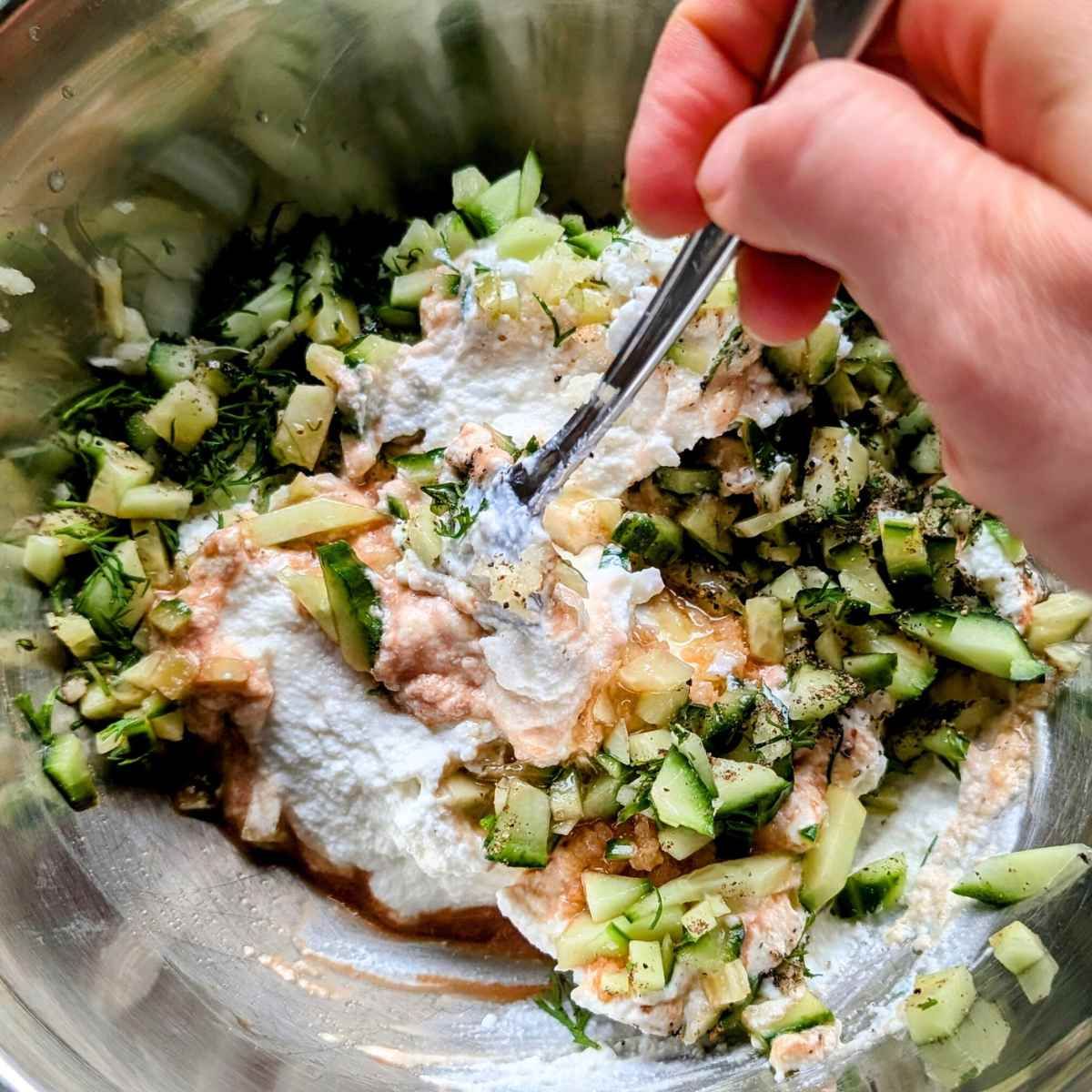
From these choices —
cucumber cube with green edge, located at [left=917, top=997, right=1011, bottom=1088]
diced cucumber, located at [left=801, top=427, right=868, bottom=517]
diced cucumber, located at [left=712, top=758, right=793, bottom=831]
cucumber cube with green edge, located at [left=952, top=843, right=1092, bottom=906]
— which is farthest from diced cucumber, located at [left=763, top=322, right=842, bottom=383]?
cucumber cube with green edge, located at [left=917, top=997, right=1011, bottom=1088]

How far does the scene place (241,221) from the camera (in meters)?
2.31

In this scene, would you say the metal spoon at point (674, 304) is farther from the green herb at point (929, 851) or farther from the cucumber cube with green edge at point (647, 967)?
the green herb at point (929, 851)

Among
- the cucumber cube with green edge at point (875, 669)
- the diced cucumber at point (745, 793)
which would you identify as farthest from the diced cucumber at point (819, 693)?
the diced cucumber at point (745, 793)

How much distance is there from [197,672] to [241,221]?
1052mm

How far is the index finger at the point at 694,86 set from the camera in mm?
1457

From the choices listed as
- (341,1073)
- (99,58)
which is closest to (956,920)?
(341,1073)

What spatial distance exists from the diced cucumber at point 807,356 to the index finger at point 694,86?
585 millimetres

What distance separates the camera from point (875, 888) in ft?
6.59

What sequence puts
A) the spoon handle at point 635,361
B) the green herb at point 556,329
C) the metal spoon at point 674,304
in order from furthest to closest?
1. the green herb at point 556,329
2. the spoon handle at point 635,361
3. the metal spoon at point 674,304

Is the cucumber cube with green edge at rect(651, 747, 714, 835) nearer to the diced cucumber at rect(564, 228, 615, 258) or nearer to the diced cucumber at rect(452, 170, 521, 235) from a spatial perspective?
the diced cucumber at rect(564, 228, 615, 258)

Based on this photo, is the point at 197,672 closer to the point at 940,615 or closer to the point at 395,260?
the point at 395,260

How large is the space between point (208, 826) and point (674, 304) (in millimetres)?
1451

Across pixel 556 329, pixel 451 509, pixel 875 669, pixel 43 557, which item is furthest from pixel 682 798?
pixel 43 557

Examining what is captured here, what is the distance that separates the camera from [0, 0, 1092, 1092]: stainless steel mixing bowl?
5.95ft
